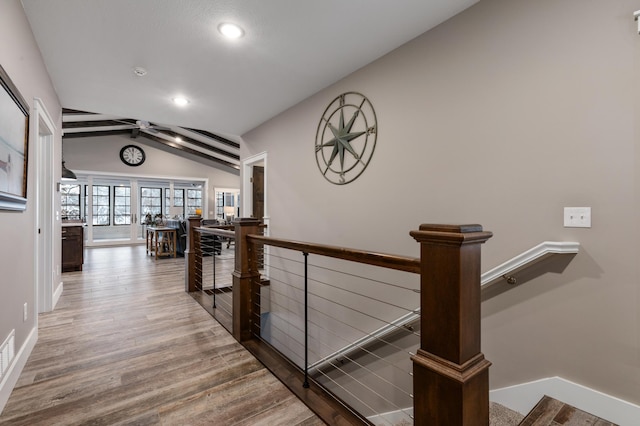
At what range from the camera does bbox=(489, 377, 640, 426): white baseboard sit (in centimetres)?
148

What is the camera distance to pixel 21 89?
2.10 m

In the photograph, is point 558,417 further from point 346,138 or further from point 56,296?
point 56,296

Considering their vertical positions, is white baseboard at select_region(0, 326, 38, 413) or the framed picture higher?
the framed picture

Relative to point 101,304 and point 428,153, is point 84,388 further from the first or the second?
point 428,153

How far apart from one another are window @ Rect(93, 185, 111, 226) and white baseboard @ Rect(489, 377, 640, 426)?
11224mm

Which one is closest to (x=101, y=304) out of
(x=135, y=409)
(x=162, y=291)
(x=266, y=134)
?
(x=162, y=291)

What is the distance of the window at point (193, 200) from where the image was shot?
1096 centimetres

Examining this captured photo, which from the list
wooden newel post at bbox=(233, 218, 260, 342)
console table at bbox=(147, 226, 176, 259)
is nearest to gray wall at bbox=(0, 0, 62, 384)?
wooden newel post at bbox=(233, 218, 260, 342)

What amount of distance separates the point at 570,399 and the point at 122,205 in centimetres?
1158

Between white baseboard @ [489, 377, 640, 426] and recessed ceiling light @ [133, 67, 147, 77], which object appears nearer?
white baseboard @ [489, 377, 640, 426]

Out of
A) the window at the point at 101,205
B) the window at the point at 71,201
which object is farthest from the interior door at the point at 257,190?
the window at the point at 71,201

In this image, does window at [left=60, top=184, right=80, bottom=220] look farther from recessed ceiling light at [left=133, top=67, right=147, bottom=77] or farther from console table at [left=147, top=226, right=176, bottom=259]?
recessed ceiling light at [left=133, top=67, right=147, bottom=77]

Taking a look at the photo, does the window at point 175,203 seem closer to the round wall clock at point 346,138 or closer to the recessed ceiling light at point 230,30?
the round wall clock at point 346,138

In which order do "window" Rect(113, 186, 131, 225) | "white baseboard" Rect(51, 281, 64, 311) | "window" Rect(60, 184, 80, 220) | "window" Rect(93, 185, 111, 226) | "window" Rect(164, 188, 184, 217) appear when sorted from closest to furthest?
1. "white baseboard" Rect(51, 281, 64, 311)
2. "window" Rect(60, 184, 80, 220)
3. "window" Rect(93, 185, 111, 226)
4. "window" Rect(113, 186, 131, 225)
5. "window" Rect(164, 188, 184, 217)
